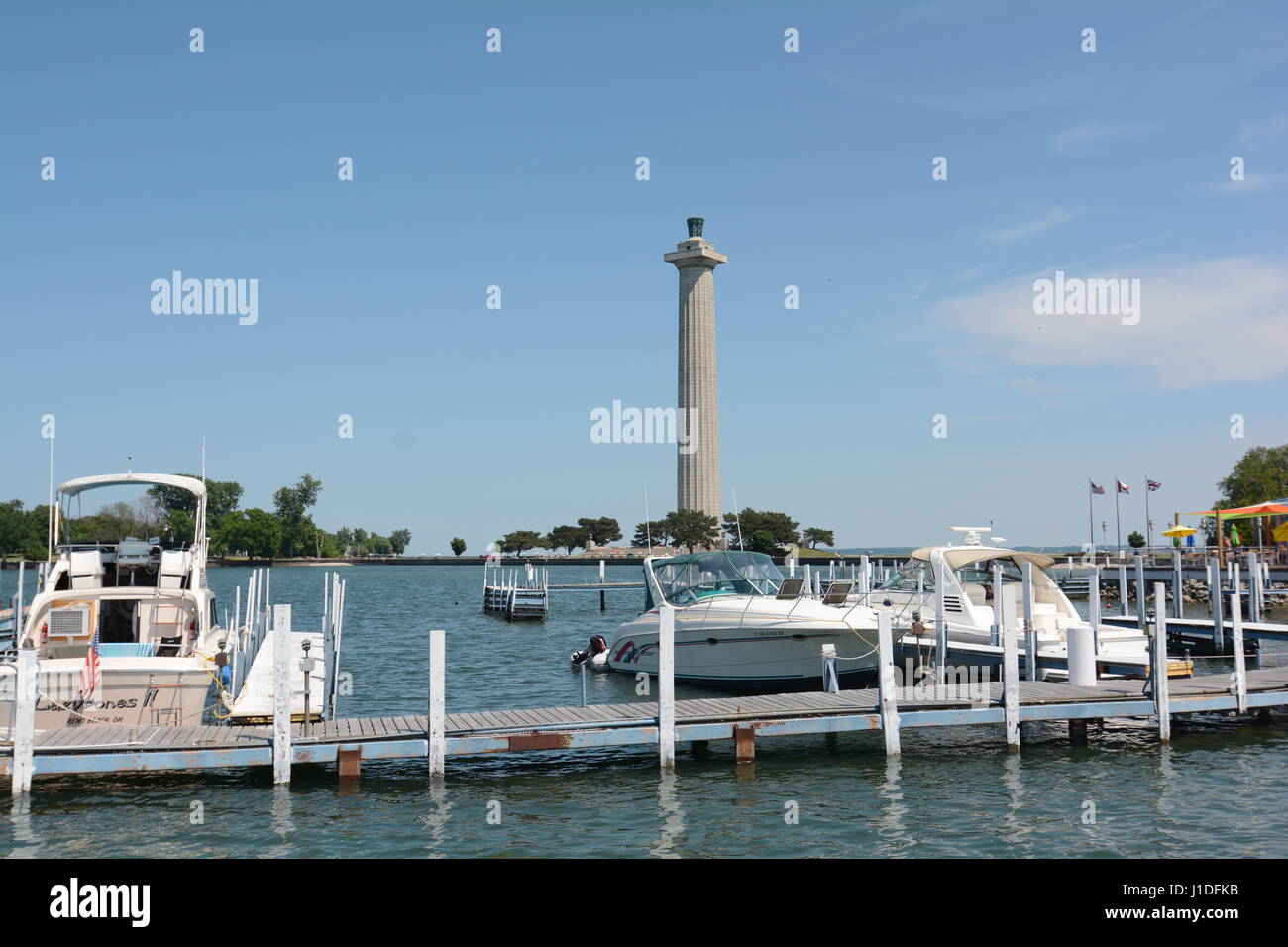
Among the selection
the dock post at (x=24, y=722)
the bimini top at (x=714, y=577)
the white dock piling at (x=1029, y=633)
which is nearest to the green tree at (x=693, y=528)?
the bimini top at (x=714, y=577)

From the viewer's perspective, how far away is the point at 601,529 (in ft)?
534

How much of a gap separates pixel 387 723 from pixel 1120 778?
422 inches

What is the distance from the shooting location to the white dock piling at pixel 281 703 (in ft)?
46.1

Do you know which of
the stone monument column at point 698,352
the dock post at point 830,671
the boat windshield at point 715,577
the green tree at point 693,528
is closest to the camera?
the dock post at point 830,671

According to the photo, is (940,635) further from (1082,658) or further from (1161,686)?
(1161,686)

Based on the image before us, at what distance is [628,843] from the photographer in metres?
12.6

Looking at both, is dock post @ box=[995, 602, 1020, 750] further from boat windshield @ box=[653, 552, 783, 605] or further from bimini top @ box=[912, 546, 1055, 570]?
boat windshield @ box=[653, 552, 783, 605]

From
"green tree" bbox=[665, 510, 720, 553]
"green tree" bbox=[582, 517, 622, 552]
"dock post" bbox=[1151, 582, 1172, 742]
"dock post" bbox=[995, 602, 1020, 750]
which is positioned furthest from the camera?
"green tree" bbox=[582, 517, 622, 552]

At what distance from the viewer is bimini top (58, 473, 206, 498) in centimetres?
2123

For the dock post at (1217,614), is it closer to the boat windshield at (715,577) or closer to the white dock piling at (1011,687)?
the boat windshield at (715,577)

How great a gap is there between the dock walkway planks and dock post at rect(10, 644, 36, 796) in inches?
6.9

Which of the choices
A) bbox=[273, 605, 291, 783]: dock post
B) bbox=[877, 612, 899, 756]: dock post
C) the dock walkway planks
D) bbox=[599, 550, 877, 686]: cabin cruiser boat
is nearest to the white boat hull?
the dock walkway planks
